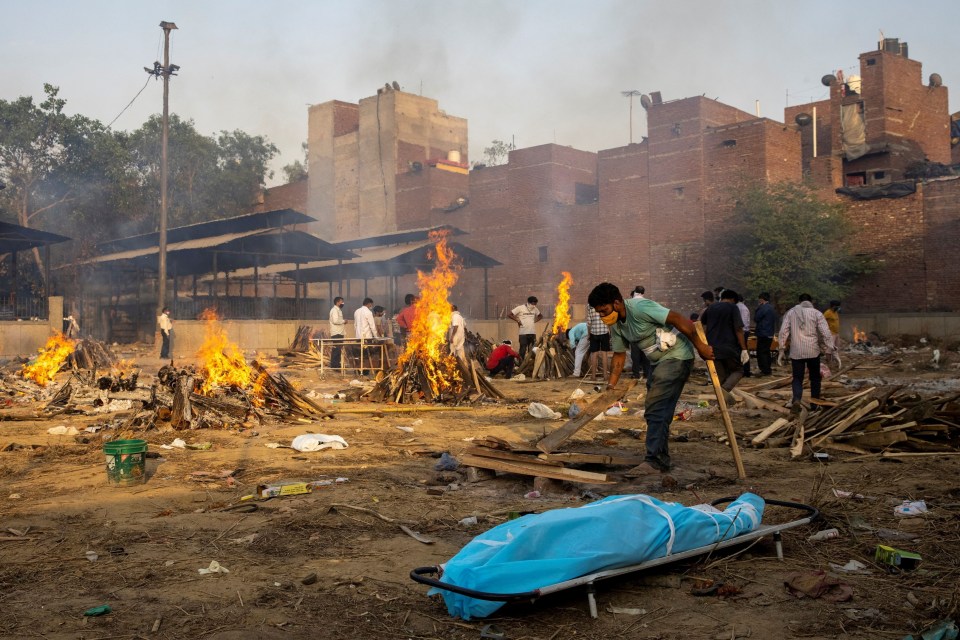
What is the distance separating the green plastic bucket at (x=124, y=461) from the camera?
7051mm

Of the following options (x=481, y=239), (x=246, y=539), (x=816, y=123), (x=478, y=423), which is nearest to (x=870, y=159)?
(x=816, y=123)

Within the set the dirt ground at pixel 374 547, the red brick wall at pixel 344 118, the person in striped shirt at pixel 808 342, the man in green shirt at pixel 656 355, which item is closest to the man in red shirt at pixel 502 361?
the person in striped shirt at pixel 808 342

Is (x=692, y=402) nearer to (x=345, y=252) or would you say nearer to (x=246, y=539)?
(x=246, y=539)

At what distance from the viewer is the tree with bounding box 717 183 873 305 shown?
30531mm

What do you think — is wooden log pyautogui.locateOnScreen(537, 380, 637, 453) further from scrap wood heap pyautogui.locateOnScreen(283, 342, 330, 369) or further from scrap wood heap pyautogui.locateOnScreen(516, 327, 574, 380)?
scrap wood heap pyautogui.locateOnScreen(283, 342, 330, 369)

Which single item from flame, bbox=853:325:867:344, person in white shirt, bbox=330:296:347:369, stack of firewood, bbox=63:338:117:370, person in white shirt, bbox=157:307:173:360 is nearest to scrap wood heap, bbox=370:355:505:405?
person in white shirt, bbox=330:296:347:369

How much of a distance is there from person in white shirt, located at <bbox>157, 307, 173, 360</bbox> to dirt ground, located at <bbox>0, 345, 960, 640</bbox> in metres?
13.0

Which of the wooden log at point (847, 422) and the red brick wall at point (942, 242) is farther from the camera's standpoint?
the red brick wall at point (942, 242)

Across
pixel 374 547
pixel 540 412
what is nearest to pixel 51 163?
pixel 540 412

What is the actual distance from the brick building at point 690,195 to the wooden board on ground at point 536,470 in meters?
28.9

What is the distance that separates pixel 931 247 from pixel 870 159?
7.73 metres

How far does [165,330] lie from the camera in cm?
2212

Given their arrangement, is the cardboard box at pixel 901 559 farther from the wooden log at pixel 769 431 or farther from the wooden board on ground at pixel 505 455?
the wooden log at pixel 769 431

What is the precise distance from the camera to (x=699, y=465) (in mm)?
7676
